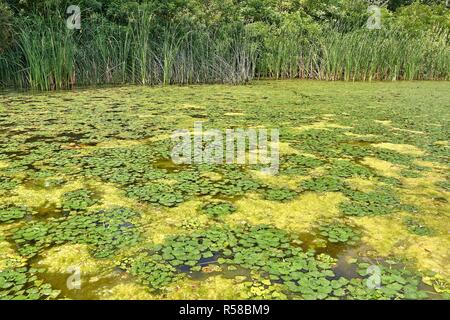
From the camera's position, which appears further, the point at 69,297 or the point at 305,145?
the point at 305,145

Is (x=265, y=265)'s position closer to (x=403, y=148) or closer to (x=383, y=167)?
(x=383, y=167)

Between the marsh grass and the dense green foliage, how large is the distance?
17mm

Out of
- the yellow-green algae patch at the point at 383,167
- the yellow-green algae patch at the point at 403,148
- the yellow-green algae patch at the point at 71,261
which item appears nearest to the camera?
the yellow-green algae patch at the point at 71,261

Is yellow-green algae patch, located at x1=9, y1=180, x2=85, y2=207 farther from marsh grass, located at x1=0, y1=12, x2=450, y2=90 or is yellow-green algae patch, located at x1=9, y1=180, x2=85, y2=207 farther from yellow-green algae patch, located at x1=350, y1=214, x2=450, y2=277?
marsh grass, located at x1=0, y1=12, x2=450, y2=90

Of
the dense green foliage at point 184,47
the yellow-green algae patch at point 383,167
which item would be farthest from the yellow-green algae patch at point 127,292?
the dense green foliage at point 184,47

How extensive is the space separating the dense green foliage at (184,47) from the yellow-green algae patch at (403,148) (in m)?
4.03

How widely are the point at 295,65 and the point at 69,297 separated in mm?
7430

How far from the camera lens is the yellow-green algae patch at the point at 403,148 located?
2.95 m

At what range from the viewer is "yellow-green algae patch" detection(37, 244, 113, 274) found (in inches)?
56.3

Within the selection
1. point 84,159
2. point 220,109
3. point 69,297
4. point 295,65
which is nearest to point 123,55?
point 220,109

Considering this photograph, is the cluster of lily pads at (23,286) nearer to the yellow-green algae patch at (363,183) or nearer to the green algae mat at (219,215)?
the green algae mat at (219,215)
